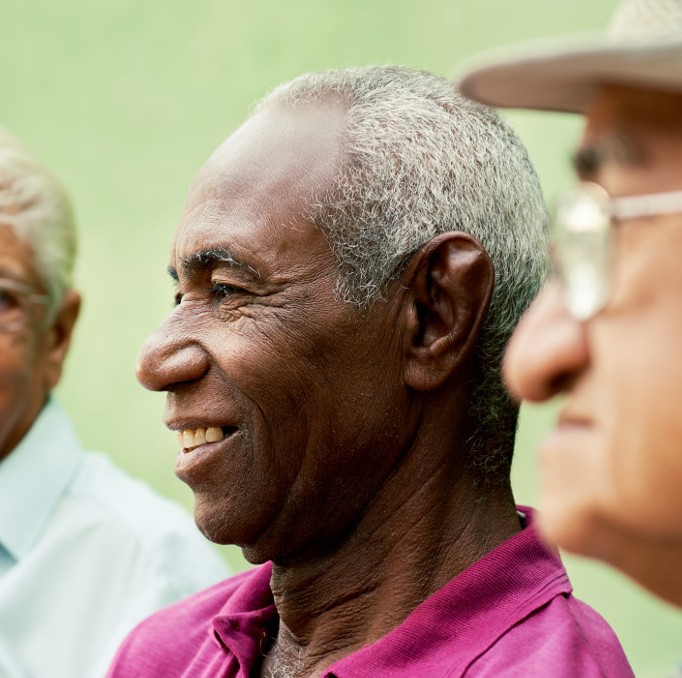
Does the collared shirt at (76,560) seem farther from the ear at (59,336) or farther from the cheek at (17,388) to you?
the ear at (59,336)

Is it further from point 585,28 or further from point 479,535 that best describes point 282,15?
point 479,535

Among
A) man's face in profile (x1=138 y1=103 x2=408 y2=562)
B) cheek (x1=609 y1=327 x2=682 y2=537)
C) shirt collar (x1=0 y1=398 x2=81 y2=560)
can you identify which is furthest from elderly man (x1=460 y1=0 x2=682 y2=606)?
shirt collar (x1=0 y1=398 x2=81 y2=560)

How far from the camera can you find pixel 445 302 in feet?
7.23

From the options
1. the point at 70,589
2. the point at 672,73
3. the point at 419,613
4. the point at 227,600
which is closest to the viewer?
the point at 672,73

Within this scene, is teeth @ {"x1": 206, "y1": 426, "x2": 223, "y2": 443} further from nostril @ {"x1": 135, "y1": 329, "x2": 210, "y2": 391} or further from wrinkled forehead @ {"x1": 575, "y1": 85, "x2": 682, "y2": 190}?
wrinkled forehead @ {"x1": 575, "y1": 85, "x2": 682, "y2": 190}

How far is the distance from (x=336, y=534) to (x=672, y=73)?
118cm

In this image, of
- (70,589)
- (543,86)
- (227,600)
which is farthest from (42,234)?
(543,86)

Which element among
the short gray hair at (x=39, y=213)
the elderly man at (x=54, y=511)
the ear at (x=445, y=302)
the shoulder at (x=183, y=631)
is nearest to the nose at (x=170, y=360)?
the ear at (x=445, y=302)

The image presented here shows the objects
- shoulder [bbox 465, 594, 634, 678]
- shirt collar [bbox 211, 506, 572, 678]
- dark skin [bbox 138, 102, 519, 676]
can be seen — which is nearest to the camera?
shoulder [bbox 465, 594, 634, 678]

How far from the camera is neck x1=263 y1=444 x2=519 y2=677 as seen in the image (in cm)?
216

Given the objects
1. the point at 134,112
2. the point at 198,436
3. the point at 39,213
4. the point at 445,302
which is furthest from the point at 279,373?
the point at 134,112

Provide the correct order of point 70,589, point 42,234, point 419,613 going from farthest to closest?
point 42,234, point 70,589, point 419,613

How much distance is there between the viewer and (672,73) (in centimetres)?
129

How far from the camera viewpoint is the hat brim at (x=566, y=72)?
129cm
